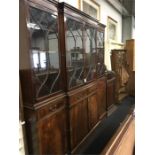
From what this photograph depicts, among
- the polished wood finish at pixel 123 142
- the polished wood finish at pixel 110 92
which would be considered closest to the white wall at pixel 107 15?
the polished wood finish at pixel 110 92

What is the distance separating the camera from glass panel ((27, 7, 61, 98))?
1615 mm

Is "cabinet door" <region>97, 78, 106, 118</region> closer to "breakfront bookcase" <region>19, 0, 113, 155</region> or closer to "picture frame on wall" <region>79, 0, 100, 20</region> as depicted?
"breakfront bookcase" <region>19, 0, 113, 155</region>

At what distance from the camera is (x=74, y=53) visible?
2.29 m

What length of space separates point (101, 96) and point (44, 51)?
5.96 feet

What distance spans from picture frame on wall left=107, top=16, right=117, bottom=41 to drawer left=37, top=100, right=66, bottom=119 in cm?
323

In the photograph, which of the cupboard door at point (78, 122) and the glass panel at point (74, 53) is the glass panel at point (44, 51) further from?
the cupboard door at point (78, 122)

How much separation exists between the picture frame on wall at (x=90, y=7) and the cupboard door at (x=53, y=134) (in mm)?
2036

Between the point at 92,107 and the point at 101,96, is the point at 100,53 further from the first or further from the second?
the point at 92,107

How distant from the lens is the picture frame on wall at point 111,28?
186 inches

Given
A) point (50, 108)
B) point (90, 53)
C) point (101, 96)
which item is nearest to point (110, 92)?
point (101, 96)

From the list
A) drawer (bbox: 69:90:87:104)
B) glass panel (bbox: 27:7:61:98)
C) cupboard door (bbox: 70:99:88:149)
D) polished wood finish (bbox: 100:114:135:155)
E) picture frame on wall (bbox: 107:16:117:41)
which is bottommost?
cupboard door (bbox: 70:99:88:149)

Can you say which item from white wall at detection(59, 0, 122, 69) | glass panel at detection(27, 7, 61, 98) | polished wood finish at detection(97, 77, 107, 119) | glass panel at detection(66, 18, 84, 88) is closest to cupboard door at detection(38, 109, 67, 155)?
glass panel at detection(27, 7, 61, 98)
